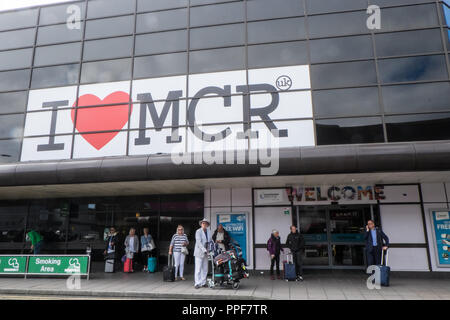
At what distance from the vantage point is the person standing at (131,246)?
1223 cm

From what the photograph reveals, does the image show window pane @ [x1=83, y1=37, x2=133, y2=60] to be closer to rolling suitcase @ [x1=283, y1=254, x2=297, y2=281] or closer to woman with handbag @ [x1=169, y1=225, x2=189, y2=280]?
woman with handbag @ [x1=169, y1=225, x2=189, y2=280]

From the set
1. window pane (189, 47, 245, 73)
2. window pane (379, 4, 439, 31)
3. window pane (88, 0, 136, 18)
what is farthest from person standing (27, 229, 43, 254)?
window pane (379, 4, 439, 31)

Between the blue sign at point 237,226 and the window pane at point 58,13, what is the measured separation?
438 inches

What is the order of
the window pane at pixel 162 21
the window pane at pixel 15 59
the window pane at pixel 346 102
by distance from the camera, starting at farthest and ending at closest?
the window pane at pixel 15 59
the window pane at pixel 162 21
the window pane at pixel 346 102

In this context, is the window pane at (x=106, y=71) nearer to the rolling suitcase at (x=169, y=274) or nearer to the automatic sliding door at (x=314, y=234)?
the rolling suitcase at (x=169, y=274)

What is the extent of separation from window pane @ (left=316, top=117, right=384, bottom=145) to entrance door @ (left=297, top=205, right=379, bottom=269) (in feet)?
8.61

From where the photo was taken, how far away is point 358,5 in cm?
1204

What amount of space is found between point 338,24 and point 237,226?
8.69 metres

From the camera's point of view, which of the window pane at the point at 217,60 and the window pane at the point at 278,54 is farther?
the window pane at the point at 217,60

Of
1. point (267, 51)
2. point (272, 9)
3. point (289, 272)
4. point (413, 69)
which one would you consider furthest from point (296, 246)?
point (272, 9)

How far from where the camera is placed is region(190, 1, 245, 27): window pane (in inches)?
506

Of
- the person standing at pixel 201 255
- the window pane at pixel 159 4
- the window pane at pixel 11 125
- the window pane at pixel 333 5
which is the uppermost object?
the window pane at pixel 159 4

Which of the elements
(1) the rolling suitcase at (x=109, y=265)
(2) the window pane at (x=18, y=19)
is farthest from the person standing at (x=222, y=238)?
(2) the window pane at (x=18, y=19)
